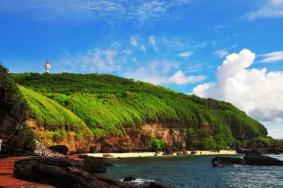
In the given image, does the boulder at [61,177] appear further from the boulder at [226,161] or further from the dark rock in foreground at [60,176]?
the boulder at [226,161]

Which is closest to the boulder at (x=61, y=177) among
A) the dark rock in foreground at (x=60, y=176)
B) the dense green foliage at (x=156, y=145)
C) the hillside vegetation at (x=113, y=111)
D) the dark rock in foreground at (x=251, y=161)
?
the dark rock in foreground at (x=60, y=176)

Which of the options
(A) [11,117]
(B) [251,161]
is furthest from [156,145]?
(A) [11,117]

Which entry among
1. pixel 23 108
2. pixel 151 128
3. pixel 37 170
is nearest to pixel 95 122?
pixel 151 128

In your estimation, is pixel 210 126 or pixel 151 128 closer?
pixel 151 128

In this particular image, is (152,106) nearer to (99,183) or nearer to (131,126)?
(131,126)

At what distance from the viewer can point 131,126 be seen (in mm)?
145125

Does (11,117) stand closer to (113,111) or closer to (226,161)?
(226,161)

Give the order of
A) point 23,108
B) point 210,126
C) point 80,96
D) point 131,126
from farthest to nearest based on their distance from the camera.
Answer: point 210,126 < point 80,96 < point 131,126 < point 23,108

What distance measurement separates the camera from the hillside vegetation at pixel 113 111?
117m

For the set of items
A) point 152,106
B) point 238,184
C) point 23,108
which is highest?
point 152,106

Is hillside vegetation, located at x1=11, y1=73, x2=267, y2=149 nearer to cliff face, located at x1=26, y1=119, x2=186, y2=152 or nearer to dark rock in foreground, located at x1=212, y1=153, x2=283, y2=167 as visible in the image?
cliff face, located at x1=26, y1=119, x2=186, y2=152

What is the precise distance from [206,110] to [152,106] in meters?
33.0

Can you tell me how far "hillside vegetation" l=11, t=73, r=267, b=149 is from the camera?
117 meters

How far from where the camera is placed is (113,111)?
151375mm
